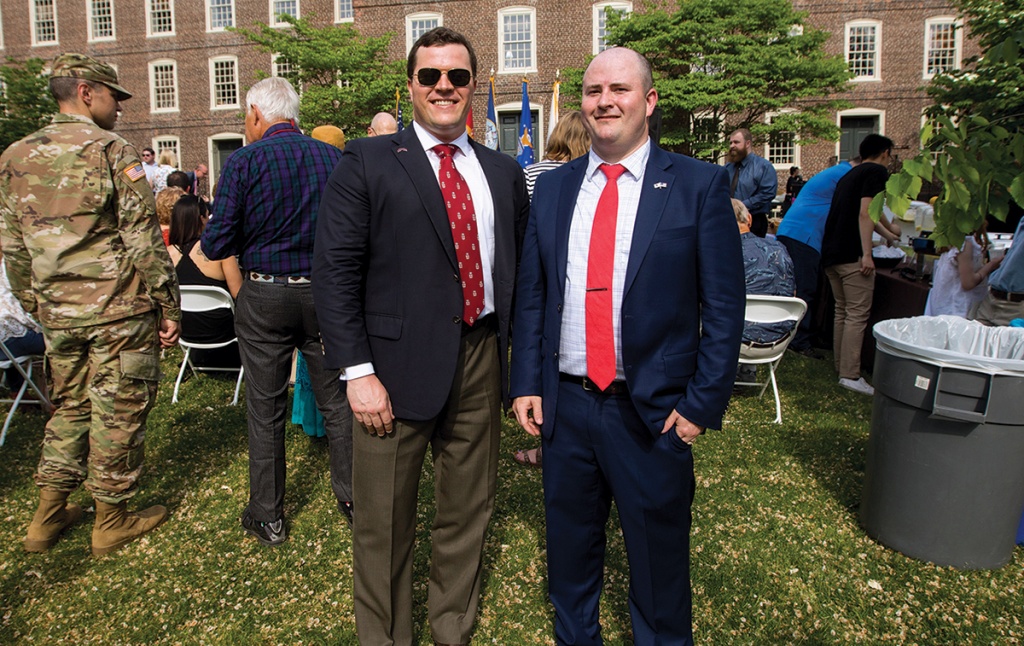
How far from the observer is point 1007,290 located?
4.28 m

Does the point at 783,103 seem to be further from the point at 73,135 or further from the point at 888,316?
the point at 73,135

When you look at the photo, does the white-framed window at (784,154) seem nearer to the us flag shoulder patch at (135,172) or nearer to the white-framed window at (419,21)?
the white-framed window at (419,21)

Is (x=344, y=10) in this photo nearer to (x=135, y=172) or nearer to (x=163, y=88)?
(x=163, y=88)

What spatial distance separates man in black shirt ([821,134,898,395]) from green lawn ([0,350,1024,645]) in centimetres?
174

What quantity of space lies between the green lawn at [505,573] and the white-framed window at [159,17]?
38.2m

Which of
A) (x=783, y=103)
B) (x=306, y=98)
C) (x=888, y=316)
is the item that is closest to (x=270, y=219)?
(x=888, y=316)

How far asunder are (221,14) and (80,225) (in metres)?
A: 37.9

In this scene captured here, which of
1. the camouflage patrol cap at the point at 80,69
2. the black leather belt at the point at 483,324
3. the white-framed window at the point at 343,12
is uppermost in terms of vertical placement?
the white-framed window at the point at 343,12

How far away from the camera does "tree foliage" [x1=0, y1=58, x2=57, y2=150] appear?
2294 cm

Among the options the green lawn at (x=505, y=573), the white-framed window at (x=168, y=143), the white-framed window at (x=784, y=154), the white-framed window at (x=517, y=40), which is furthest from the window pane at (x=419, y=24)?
the green lawn at (x=505, y=573)

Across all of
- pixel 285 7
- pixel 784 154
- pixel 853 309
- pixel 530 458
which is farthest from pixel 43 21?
pixel 853 309

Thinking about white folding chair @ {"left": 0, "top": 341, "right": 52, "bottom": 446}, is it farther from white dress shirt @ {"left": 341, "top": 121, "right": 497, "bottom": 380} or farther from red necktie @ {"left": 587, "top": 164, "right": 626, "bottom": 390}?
red necktie @ {"left": 587, "top": 164, "right": 626, "bottom": 390}

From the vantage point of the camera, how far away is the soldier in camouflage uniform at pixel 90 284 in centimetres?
333

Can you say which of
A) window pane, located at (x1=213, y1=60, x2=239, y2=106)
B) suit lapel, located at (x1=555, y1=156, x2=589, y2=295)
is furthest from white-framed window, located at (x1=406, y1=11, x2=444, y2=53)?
suit lapel, located at (x1=555, y1=156, x2=589, y2=295)
